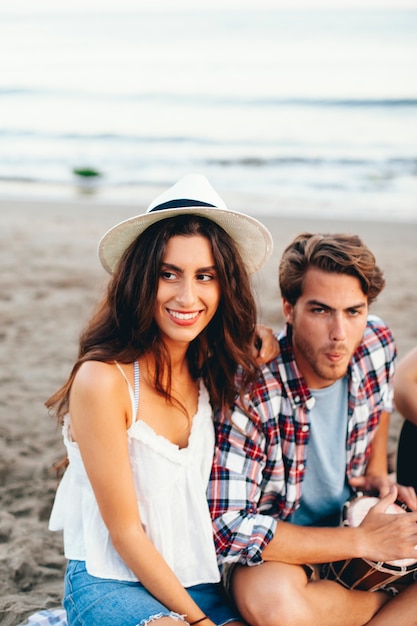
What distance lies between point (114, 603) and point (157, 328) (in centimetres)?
94

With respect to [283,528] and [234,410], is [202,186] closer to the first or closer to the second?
[234,410]

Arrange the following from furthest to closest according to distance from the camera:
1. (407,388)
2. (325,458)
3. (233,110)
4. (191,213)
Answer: (233,110)
(407,388)
(325,458)
(191,213)

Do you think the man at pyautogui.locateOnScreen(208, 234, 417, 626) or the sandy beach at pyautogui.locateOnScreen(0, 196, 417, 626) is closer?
the man at pyautogui.locateOnScreen(208, 234, 417, 626)

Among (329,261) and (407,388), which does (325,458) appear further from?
(329,261)

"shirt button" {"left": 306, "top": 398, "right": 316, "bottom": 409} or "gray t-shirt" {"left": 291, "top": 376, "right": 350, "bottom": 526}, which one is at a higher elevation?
"shirt button" {"left": 306, "top": 398, "right": 316, "bottom": 409}

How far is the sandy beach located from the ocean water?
A: 1.64 m

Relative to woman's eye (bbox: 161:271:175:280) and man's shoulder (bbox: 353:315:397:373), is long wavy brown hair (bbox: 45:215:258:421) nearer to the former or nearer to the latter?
woman's eye (bbox: 161:271:175:280)

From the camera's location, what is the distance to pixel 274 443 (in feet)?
9.09

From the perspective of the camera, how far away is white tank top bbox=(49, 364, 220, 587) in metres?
2.59

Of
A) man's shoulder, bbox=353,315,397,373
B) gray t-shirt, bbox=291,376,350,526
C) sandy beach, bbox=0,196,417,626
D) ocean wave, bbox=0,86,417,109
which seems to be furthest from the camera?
ocean wave, bbox=0,86,417,109

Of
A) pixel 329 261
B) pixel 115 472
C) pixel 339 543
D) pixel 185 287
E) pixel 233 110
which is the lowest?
pixel 339 543

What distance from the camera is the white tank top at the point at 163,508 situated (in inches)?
102

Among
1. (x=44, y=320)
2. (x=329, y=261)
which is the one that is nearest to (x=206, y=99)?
(x=44, y=320)

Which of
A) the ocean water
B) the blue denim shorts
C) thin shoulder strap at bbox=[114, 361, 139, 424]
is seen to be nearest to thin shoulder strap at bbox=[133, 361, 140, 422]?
thin shoulder strap at bbox=[114, 361, 139, 424]
